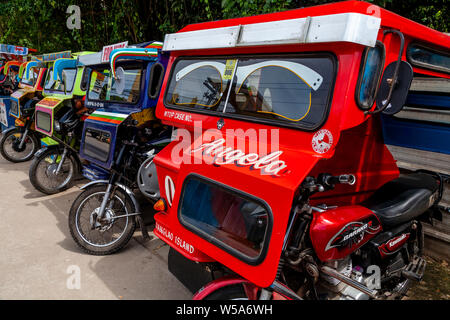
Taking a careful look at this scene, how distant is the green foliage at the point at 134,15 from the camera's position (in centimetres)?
473

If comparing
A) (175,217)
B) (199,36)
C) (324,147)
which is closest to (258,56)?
(199,36)

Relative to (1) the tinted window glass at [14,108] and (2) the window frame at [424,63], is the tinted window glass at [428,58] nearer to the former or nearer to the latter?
(2) the window frame at [424,63]

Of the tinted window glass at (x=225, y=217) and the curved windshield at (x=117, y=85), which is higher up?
the curved windshield at (x=117, y=85)

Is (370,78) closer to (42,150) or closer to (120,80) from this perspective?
(120,80)

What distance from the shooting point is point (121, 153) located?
335 cm

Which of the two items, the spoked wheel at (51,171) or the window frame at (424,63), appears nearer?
the window frame at (424,63)

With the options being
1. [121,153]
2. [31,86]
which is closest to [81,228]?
[121,153]

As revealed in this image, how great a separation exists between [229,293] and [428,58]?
6.70ft

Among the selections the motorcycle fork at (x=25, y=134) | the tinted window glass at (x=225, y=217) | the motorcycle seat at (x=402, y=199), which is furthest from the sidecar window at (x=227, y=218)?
the motorcycle fork at (x=25, y=134)

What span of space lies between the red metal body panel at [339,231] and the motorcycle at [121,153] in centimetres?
197

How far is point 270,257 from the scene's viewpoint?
1621 millimetres

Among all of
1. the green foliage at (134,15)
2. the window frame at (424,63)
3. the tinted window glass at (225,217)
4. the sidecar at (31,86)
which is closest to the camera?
the tinted window glass at (225,217)
